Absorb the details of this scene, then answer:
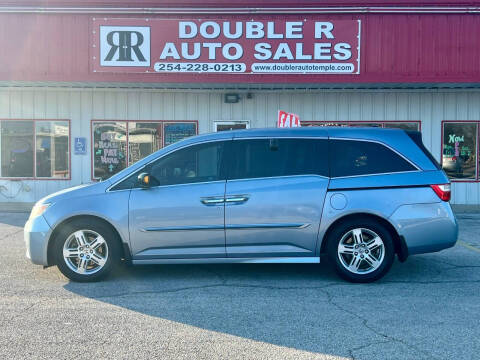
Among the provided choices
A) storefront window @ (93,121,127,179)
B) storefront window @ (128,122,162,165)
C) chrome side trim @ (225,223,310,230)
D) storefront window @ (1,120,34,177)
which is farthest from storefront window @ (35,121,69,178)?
chrome side trim @ (225,223,310,230)

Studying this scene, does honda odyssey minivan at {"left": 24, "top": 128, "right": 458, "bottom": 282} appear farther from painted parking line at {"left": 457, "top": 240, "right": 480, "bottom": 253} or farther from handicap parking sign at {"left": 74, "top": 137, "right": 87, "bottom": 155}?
handicap parking sign at {"left": 74, "top": 137, "right": 87, "bottom": 155}

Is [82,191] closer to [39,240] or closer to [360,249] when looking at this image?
[39,240]

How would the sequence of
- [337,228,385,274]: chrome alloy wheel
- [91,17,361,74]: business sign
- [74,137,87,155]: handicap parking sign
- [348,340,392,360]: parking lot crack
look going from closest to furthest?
[348,340,392,360]: parking lot crack
[337,228,385,274]: chrome alloy wheel
[91,17,361,74]: business sign
[74,137,87,155]: handicap parking sign

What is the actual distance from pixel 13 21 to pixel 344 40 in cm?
833

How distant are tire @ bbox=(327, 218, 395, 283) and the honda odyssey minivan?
12 millimetres

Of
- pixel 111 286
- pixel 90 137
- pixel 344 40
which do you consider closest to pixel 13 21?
pixel 90 137

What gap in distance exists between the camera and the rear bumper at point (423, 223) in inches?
247

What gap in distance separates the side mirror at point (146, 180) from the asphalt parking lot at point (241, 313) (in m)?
1.17

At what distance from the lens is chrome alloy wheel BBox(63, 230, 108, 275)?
634 centimetres

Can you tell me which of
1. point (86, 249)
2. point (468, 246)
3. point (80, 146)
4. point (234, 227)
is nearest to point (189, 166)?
point (234, 227)

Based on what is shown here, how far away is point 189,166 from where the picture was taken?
646 cm

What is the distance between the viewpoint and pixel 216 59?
13414mm

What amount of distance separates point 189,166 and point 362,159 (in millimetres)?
2070

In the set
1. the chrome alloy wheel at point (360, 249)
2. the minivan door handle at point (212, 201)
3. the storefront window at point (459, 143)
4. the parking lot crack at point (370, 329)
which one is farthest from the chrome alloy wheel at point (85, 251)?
the storefront window at point (459, 143)
